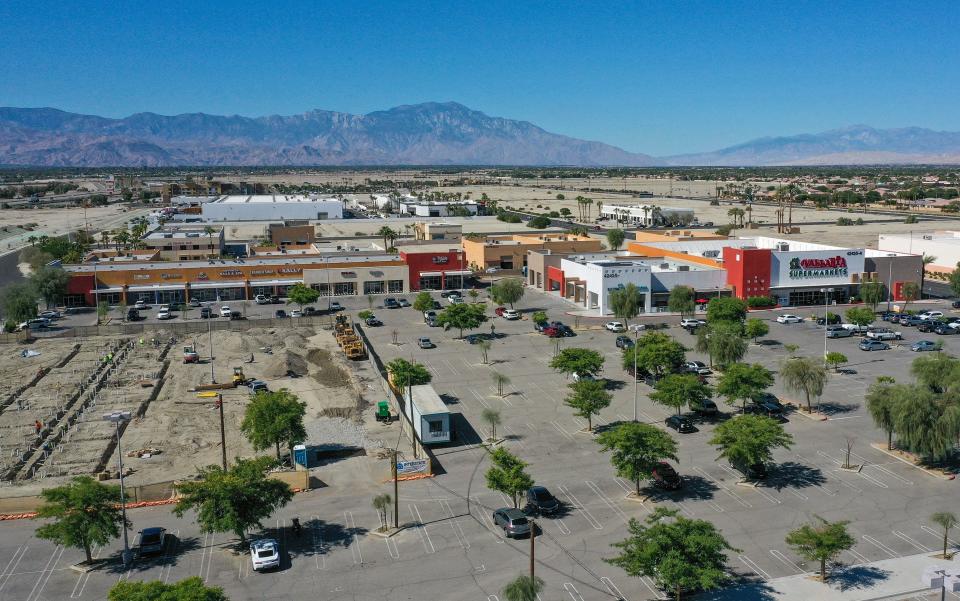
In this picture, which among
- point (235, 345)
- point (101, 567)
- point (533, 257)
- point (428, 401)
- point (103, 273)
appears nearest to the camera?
point (101, 567)

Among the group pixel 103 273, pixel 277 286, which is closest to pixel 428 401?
pixel 277 286

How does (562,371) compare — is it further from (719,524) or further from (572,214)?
(572,214)

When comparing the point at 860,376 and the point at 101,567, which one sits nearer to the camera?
the point at 101,567

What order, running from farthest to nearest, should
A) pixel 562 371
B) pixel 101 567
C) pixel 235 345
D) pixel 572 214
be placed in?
pixel 572 214 < pixel 235 345 < pixel 562 371 < pixel 101 567

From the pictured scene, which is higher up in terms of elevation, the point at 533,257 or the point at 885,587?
the point at 533,257

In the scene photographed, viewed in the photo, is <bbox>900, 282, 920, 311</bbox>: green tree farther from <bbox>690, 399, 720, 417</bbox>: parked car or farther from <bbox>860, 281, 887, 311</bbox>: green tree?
<bbox>690, 399, 720, 417</bbox>: parked car

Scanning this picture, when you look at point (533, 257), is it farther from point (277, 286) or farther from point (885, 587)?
point (885, 587)
